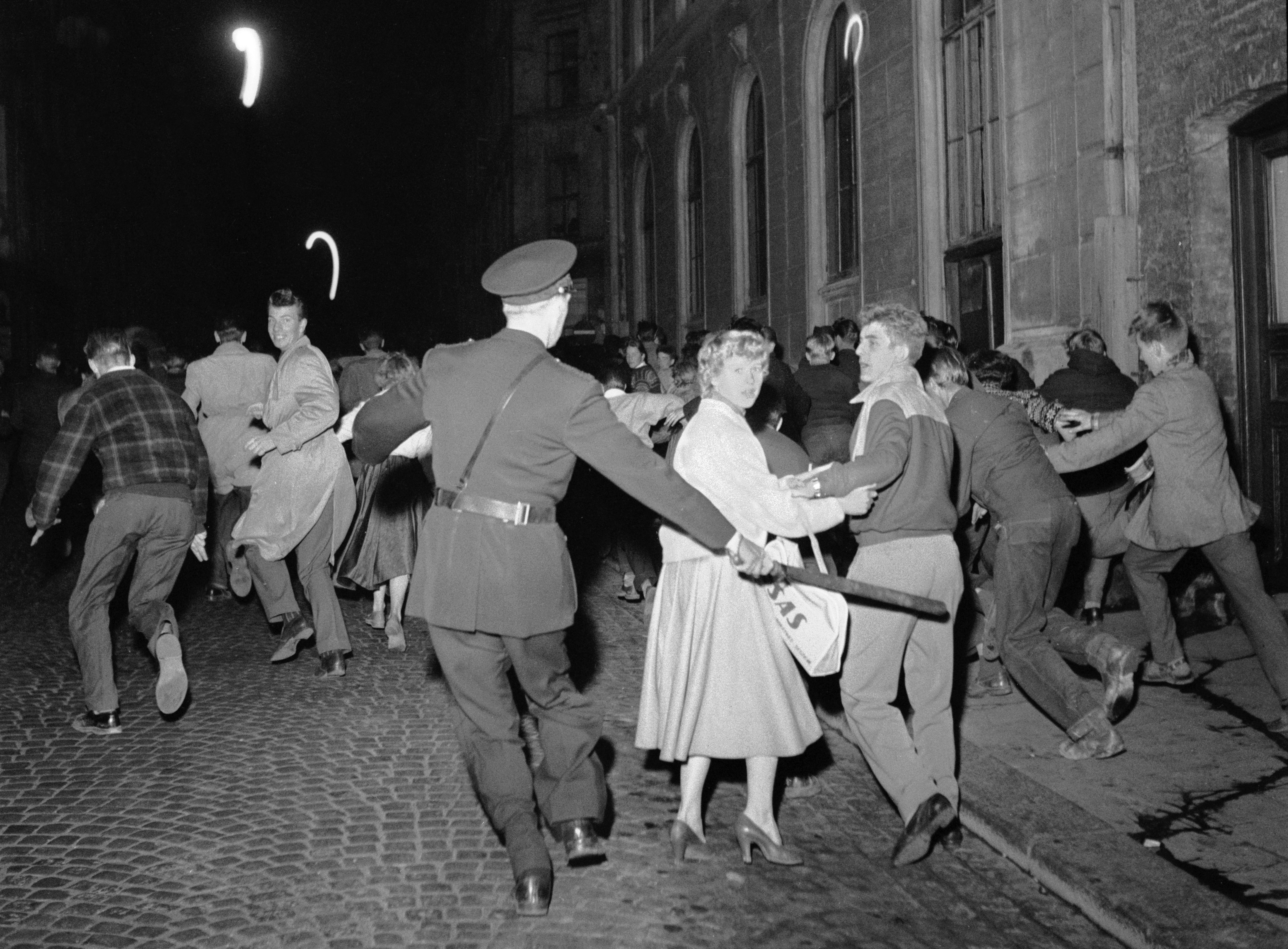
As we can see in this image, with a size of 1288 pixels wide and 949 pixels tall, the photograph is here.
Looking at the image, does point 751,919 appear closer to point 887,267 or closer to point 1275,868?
point 1275,868

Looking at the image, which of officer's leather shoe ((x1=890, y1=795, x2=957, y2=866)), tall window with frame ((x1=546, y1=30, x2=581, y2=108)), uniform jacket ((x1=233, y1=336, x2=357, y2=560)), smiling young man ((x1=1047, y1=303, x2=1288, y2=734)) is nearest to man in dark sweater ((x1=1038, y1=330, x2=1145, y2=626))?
smiling young man ((x1=1047, y1=303, x2=1288, y2=734))

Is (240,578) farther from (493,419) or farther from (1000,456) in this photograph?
(493,419)

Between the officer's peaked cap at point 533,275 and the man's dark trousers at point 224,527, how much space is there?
18.8ft

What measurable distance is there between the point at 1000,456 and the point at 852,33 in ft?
33.3

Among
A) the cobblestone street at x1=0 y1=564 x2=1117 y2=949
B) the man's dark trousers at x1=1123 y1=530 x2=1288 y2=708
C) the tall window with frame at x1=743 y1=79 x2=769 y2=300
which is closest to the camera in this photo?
the cobblestone street at x1=0 y1=564 x2=1117 y2=949

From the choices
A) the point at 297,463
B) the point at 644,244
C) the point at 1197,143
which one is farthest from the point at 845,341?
the point at 644,244

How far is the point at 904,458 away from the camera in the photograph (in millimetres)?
4516

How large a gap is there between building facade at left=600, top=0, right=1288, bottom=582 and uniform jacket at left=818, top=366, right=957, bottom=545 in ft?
14.8

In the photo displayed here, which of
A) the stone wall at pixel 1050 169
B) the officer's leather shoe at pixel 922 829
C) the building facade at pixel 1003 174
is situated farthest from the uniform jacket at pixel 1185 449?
the stone wall at pixel 1050 169

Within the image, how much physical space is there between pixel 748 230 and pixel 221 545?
11.1 metres

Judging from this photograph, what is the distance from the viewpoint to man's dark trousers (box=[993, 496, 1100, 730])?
5.82 metres

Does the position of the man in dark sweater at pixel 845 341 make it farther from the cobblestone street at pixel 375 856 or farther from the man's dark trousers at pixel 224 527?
the man's dark trousers at pixel 224 527

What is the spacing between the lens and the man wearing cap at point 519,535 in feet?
13.3

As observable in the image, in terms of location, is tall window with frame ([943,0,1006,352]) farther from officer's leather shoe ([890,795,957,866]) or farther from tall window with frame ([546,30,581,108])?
tall window with frame ([546,30,581,108])
